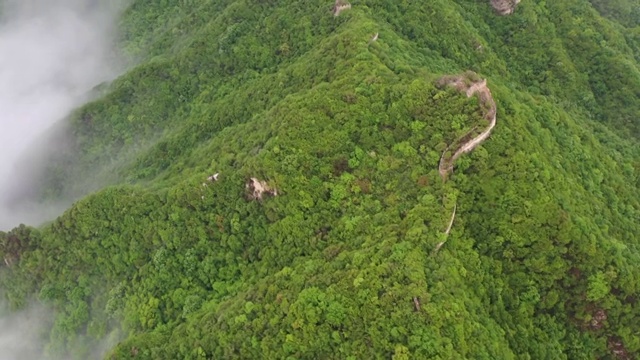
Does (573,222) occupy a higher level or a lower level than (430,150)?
lower

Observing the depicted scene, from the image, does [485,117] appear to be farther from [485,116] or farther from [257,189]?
[257,189]

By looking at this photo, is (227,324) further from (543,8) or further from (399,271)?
(543,8)

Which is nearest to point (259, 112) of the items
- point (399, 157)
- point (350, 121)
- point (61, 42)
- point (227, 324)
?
point (350, 121)

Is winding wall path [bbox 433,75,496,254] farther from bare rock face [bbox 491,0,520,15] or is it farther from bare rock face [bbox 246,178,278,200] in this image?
bare rock face [bbox 491,0,520,15]

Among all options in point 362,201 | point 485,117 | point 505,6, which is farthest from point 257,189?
point 505,6

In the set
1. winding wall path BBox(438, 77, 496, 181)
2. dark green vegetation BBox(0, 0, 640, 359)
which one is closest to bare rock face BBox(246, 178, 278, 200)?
dark green vegetation BBox(0, 0, 640, 359)

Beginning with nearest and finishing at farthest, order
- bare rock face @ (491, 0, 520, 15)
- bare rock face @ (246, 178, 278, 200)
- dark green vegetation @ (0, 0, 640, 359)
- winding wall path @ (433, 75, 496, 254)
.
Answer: dark green vegetation @ (0, 0, 640, 359), winding wall path @ (433, 75, 496, 254), bare rock face @ (246, 178, 278, 200), bare rock face @ (491, 0, 520, 15)
